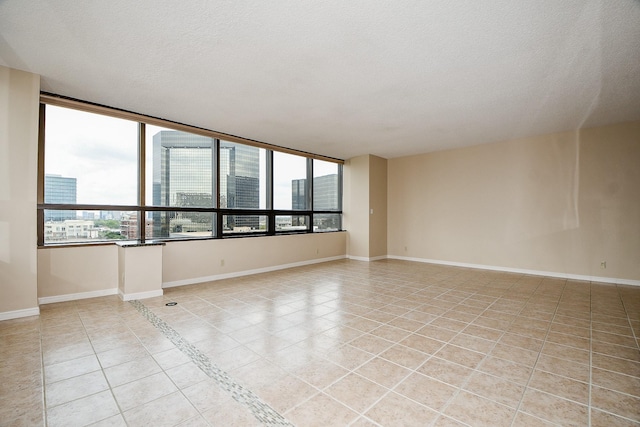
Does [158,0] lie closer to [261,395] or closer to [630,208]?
[261,395]

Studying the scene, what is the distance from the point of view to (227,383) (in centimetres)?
210

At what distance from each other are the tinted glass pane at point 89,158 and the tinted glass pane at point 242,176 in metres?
1.50

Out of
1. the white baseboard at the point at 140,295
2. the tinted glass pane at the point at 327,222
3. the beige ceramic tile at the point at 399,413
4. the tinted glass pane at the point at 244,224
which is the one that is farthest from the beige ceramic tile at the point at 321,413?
the tinted glass pane at the point at 327,222

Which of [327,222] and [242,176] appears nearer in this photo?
[242,176]

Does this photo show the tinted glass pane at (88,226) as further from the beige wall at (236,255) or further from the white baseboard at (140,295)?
the white baseboard at (140,295)

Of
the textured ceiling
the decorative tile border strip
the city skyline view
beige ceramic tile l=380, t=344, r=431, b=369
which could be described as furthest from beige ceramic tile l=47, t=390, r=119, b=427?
the city skyline view

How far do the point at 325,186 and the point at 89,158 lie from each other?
16.6ft

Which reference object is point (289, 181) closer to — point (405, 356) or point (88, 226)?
point (88, 226)

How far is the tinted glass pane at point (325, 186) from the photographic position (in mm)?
7641

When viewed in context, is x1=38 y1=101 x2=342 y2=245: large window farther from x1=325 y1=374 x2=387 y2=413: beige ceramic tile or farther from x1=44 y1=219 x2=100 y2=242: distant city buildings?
x1=325 y1=374 x2=387 y2=413: beige ceramic tile

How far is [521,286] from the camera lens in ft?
16.2

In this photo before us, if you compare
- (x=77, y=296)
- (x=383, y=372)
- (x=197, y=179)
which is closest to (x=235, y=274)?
(x=197, y=179)

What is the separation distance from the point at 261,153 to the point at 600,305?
6.20 metres

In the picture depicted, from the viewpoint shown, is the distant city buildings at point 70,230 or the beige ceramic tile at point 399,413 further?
the distant city buildings at point 70,230
